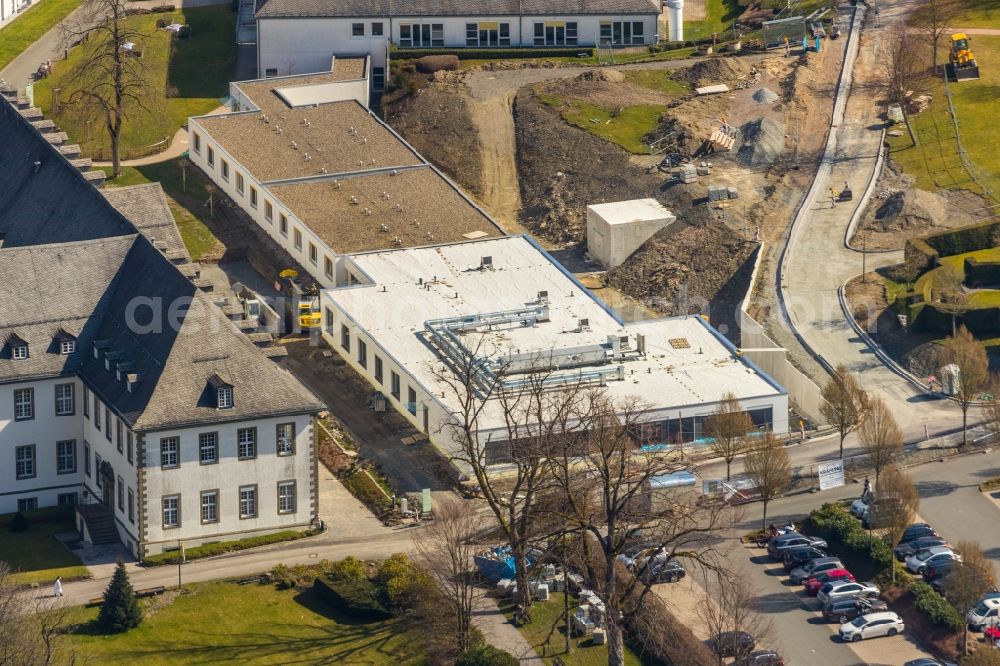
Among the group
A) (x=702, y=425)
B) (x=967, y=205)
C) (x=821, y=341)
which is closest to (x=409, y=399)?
(x=702, y=425)

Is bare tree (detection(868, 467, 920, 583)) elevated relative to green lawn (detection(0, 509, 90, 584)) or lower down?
elevated

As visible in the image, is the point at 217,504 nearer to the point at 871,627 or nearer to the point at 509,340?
the point at 509,340

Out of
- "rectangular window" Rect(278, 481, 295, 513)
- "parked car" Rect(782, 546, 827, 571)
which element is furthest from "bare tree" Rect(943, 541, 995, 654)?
"rectangular window" Rect(278, 481, 295, 513)

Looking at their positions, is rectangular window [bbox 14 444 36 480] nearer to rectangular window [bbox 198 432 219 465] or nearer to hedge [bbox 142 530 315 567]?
hedge [bbox 142 530 315 567]

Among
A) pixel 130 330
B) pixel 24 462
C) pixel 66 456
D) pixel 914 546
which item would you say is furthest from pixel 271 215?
pixel 914 546

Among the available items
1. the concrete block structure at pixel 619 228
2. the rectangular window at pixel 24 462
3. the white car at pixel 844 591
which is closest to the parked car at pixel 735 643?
the white car at pixel 844 591

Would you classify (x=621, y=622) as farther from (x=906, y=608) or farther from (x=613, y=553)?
(x=906, y=608)
